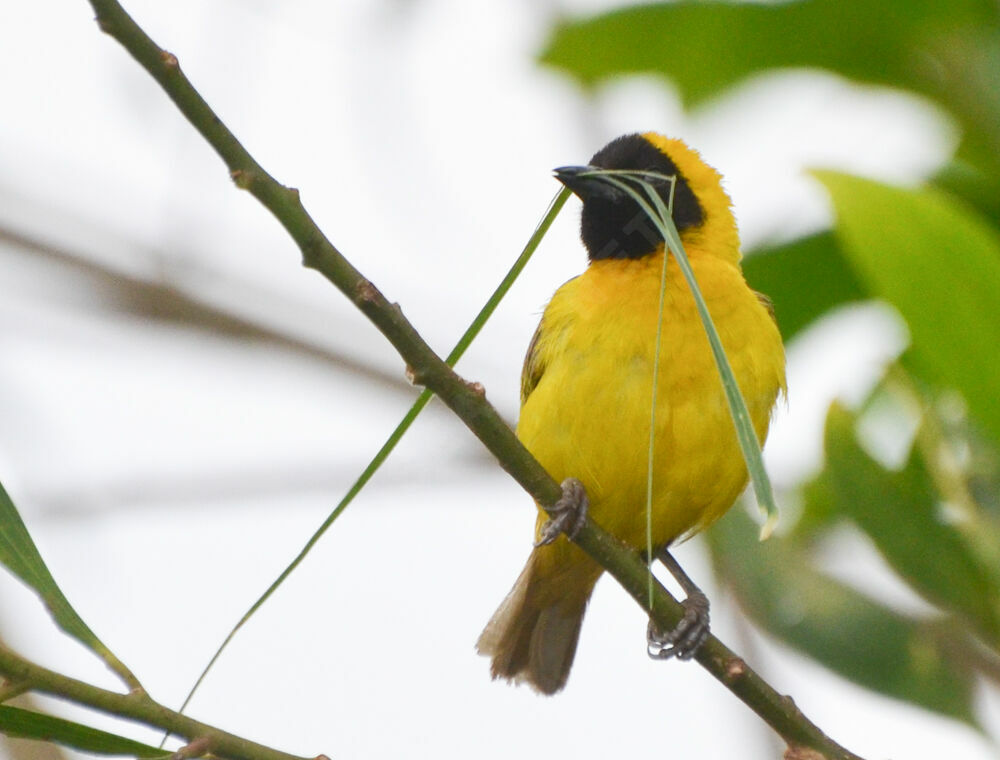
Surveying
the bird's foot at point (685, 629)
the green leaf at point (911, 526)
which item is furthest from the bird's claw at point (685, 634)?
the green leaf at point (911, 526)

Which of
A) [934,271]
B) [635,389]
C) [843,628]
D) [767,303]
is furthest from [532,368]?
[934,271]

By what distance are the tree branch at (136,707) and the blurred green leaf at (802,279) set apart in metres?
2.38

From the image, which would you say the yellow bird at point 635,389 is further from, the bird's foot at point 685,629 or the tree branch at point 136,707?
the tree branch at point 136,707

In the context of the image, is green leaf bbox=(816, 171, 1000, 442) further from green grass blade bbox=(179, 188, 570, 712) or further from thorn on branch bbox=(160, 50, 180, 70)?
thorn on branch bbox=(160, 50, 180, 70)

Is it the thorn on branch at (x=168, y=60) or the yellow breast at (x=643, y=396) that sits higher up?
the yellow breast at (x=643, y=396)

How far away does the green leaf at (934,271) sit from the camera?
255 centimetres


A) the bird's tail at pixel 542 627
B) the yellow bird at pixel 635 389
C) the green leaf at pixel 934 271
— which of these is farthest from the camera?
the bird's tail at pixel 542 627

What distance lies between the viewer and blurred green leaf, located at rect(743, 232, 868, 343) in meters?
3.60

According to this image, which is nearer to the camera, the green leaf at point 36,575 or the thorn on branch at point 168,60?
the thorn on branch at point 168,60

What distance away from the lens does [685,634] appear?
2.95 metres

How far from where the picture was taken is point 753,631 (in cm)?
345

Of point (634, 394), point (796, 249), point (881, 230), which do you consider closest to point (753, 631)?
point (634, 394)

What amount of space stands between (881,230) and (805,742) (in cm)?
98

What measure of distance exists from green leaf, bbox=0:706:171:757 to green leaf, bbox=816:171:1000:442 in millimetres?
1669
